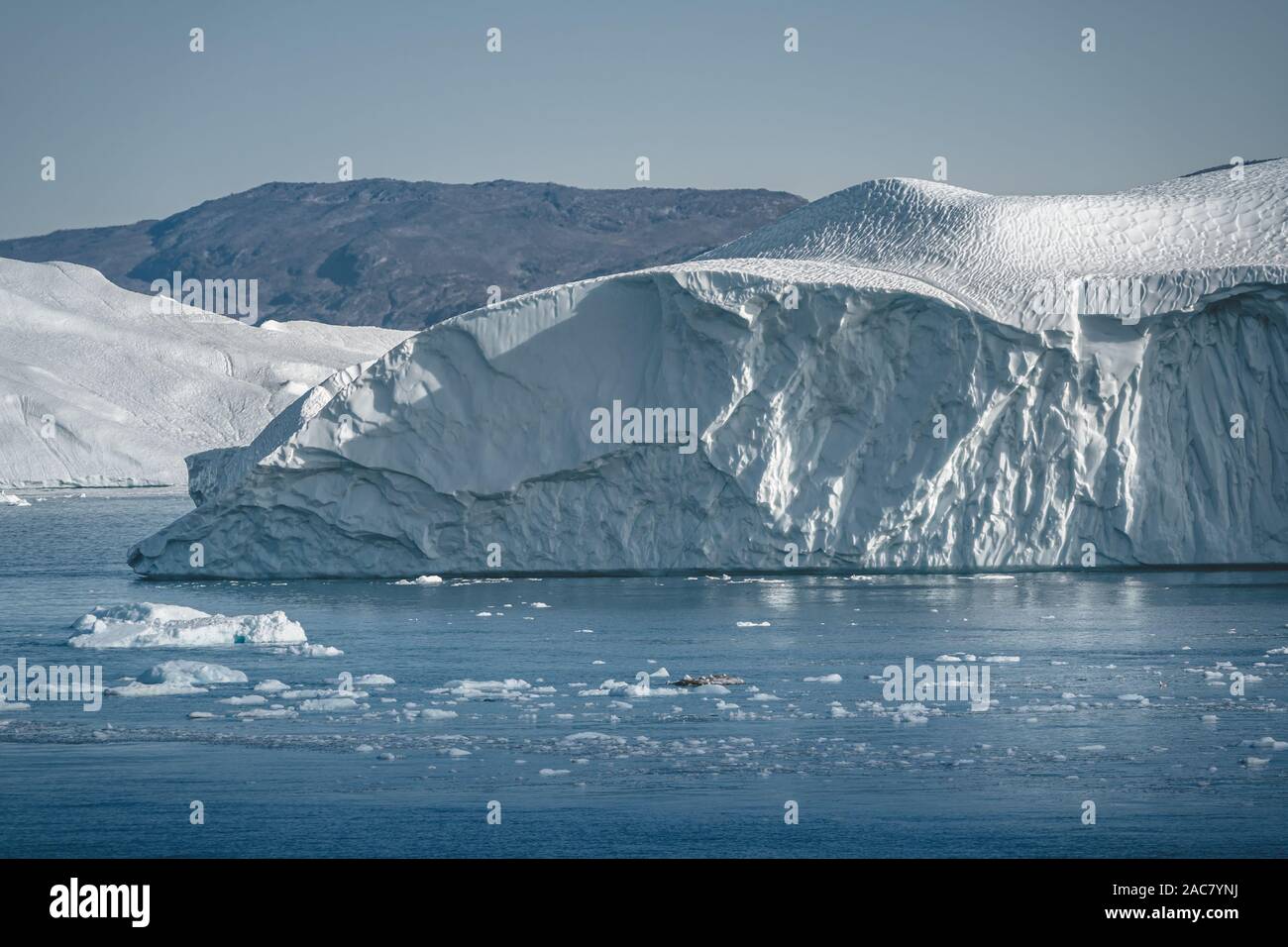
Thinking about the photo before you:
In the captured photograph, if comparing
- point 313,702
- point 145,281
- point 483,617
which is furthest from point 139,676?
point 145,281

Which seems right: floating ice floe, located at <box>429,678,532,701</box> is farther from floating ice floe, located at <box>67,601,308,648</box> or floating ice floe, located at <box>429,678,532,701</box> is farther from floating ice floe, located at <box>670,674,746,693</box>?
floating ice floe, located at <box>67,601,308,648</box>

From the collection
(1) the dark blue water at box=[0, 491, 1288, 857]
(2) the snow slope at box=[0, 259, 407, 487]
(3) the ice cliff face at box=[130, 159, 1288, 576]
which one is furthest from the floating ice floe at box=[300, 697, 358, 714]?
(2) the snow slope at box=[0, 259, 407, 487]

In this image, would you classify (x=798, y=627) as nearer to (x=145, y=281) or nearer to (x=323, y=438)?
(x=323, y=438)

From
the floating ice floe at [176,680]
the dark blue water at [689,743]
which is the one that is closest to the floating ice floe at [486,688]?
the dark blue water at [689,743]

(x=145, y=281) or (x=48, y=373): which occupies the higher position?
(x=145, y=281)

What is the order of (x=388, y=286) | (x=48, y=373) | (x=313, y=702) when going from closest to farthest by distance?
1. (x=313, y=702)
2. (x=48, y=373)
3. (x=388, y=286)

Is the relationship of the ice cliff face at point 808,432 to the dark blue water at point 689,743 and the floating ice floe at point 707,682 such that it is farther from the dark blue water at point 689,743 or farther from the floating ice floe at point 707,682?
the floating ice floe at point 707,682
